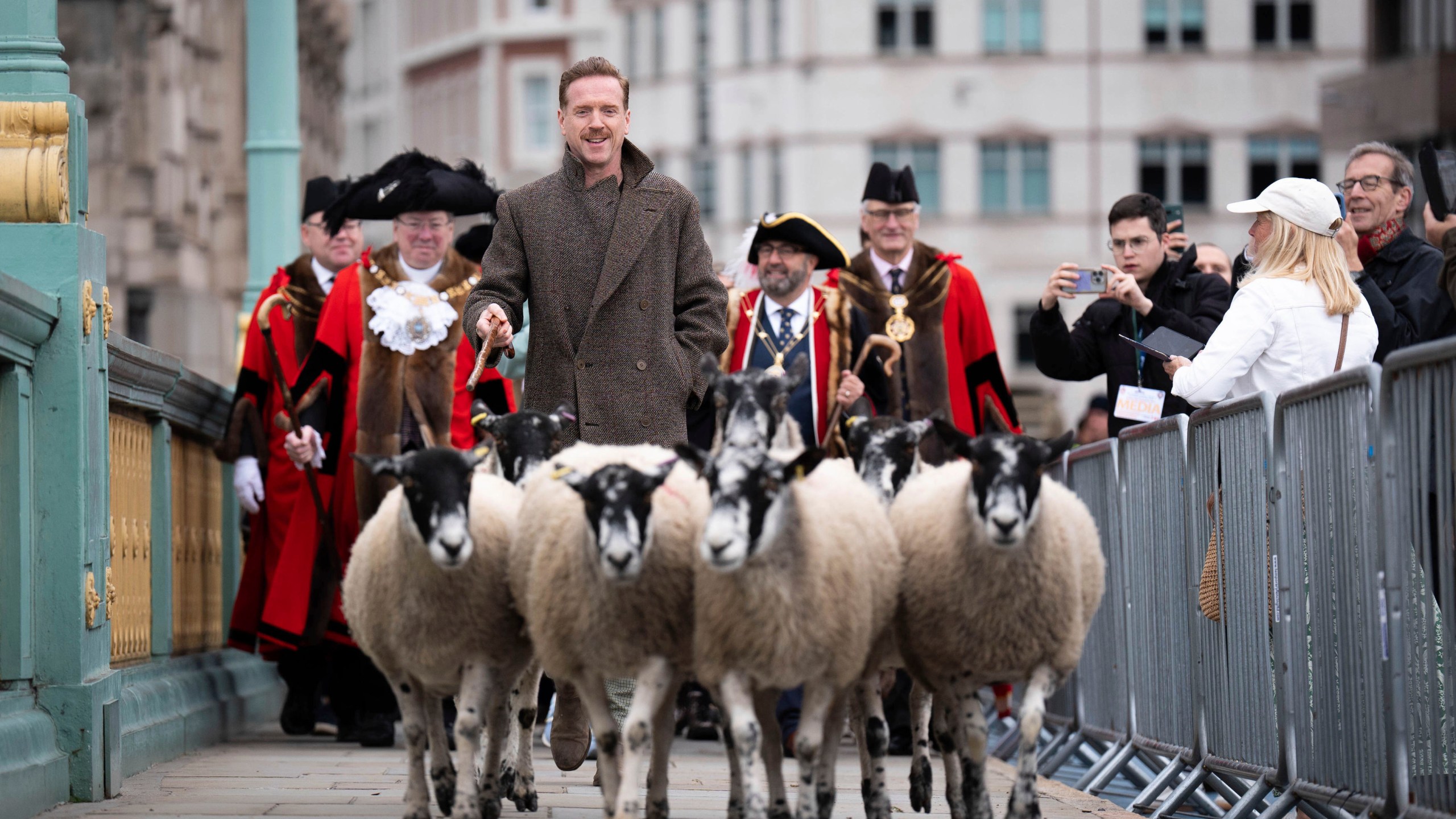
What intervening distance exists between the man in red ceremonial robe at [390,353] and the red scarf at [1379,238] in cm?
388

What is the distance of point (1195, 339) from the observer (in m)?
10.1

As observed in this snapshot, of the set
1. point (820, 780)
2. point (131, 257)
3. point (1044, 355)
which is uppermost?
point (131, 257)

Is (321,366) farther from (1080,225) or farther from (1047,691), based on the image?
(1080,225)

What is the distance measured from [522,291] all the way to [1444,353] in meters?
3.47

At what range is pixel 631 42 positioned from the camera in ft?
211

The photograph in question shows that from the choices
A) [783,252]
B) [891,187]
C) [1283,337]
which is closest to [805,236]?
[783,252]

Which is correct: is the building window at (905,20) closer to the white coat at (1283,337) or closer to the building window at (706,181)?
the building window at (706,181)

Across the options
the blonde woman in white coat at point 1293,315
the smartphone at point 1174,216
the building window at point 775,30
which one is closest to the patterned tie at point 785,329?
the smartphone at point 1174,216

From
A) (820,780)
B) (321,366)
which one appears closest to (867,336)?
(321,366)

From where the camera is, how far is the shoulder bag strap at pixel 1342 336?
8344 mm

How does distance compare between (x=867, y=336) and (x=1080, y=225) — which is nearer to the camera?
(x=867, y=336)

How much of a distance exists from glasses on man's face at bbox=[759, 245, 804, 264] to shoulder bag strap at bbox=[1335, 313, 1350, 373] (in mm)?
3260

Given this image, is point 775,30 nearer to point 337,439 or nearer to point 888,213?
point 888,213

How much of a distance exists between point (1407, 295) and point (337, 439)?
509cm
